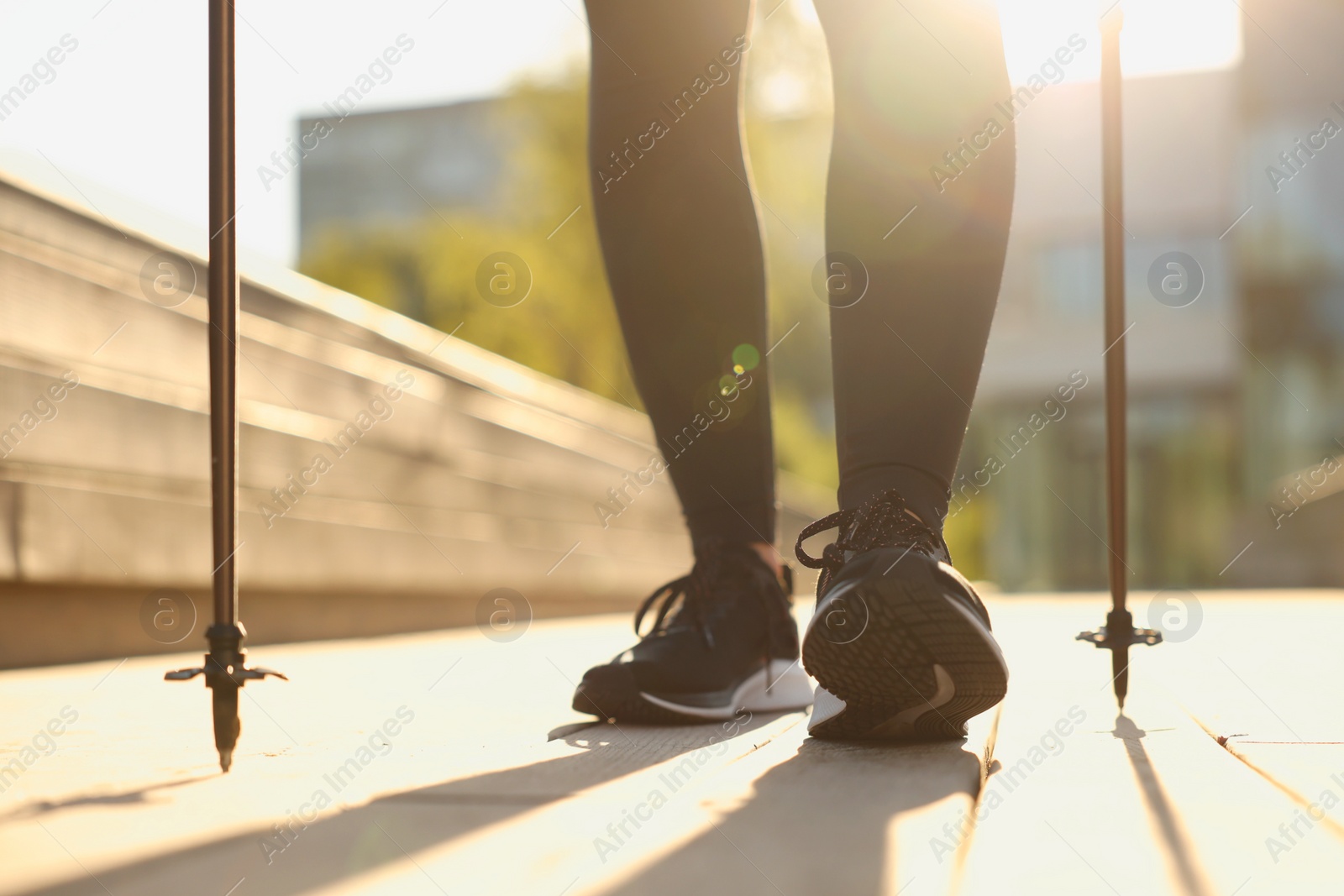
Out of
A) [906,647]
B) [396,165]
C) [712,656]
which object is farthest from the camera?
[396,165]

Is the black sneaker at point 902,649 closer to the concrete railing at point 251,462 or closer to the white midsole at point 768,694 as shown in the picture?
the white midsole at point 768,694

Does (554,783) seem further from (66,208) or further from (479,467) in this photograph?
(479,467)

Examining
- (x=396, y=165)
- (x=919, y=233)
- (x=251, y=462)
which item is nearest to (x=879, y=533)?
(x=919, y=233)

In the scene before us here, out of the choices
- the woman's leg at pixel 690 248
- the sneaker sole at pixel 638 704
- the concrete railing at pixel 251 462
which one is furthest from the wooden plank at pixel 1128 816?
the concrete railing at pixel 251 462

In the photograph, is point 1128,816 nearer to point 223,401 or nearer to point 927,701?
point 927,701

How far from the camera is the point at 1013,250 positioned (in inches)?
651

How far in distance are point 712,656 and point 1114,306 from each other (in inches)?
26.0

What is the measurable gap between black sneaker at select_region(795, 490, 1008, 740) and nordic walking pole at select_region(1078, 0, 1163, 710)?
0.38 metres

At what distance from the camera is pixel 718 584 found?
A: 4.52 feet

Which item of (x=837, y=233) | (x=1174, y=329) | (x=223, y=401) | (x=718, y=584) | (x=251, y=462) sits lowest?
(x=718, y=584)

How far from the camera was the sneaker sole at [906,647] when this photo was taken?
976 millimetres

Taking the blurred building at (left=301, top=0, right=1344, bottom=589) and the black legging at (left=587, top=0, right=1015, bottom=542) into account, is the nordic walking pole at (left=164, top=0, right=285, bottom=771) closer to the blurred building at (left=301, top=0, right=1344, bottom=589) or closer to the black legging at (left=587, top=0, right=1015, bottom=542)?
the black legging at (left=587, top=0, right=1015, bottom=542)

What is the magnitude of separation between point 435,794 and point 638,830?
202mm

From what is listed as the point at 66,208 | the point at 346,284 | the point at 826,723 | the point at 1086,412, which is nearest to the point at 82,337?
the point at 66,208
